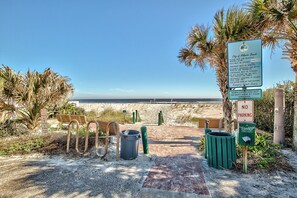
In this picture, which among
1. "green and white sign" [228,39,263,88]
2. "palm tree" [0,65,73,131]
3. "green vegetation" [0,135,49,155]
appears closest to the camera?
"green and white sign" [228,39,263,88]

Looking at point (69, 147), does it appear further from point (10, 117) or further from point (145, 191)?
point (10, 117)

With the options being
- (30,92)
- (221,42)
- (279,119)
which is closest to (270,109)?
(279,119)

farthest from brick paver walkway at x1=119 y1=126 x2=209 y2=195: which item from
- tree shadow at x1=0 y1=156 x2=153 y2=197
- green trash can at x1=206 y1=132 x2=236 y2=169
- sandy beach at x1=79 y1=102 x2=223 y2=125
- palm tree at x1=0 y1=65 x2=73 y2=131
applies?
sandy beach at x1=79 y1=102 x2=223 y2=125

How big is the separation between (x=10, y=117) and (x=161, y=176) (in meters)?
7.58

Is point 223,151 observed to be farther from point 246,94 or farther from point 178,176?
point 246,94

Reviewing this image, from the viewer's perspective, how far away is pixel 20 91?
7.80m

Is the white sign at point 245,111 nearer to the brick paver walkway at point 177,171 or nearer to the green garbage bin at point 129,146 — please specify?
the brick paver walkway at point 177,171

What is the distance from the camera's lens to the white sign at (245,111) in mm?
4066

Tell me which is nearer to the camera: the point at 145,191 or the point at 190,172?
the point at 145,191

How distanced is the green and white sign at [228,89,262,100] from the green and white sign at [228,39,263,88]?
13 cm

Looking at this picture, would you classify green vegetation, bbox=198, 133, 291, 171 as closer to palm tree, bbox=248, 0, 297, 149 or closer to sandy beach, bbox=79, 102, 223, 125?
palm tree, bbox=248, 0, 297, 149

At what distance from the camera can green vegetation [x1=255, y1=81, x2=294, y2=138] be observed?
7441 millimetres

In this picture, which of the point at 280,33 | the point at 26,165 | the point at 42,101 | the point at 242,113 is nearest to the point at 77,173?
the point at 26,165

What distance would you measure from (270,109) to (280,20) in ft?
16.9
